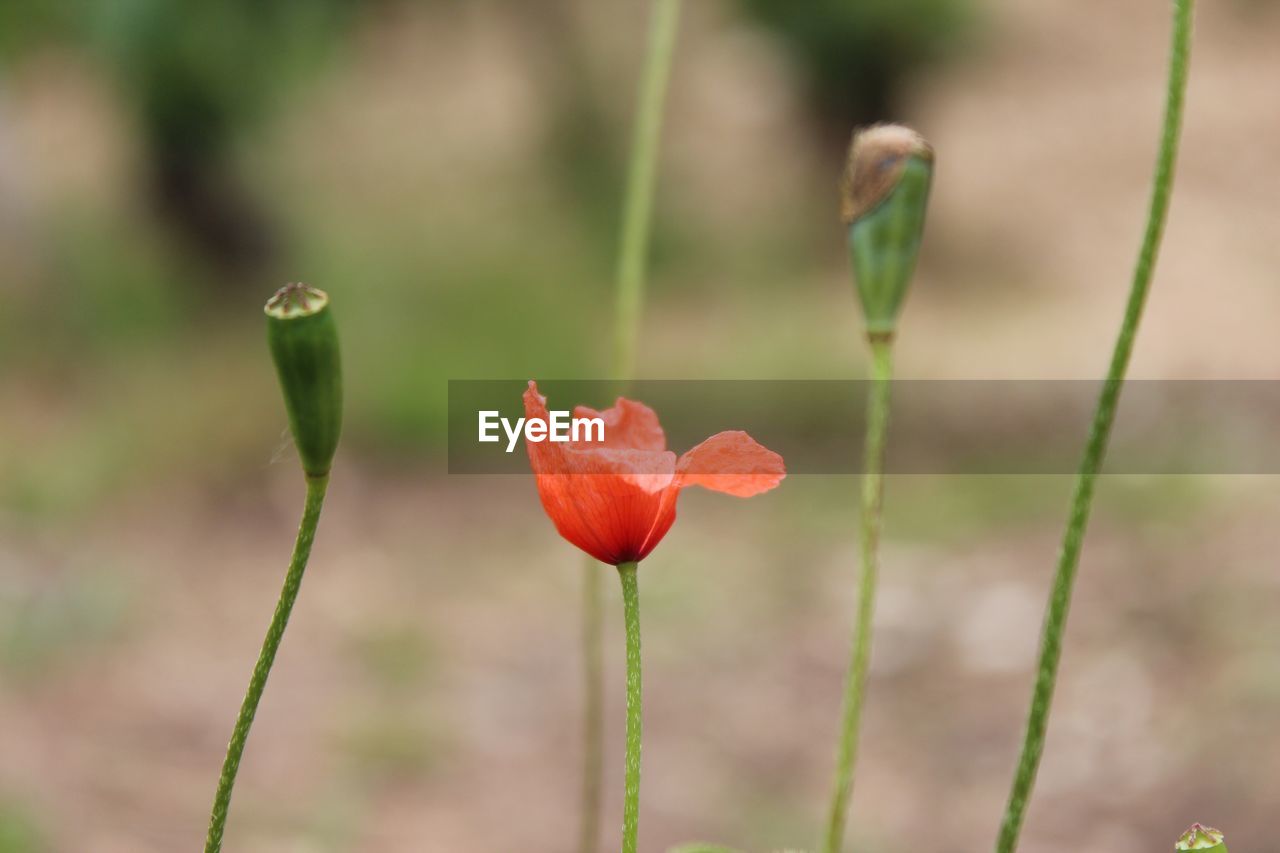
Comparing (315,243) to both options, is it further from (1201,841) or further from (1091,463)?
(1201,841)

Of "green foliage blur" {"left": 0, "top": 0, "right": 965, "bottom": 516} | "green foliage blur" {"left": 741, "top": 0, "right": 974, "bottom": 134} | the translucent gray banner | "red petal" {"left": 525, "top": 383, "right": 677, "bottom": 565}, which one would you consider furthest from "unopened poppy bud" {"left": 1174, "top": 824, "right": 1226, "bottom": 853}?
"green foliage blur" {"left": 741, "top": 0, "right": 974, "bottom": 134}

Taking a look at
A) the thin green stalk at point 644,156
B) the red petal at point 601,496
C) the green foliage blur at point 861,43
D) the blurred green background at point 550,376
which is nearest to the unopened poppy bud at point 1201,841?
the red petal at point 601,496

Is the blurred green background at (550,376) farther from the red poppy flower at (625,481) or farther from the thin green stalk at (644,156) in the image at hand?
the red poppy flower at (625,481)

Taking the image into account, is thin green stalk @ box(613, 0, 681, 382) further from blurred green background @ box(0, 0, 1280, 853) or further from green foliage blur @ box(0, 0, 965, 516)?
green foliage blur @ box(0, 0, 965, 516)

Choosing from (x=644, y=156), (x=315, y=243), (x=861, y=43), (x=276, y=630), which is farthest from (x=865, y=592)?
(x=861, y=43)

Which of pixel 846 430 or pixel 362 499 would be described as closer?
pixel 362 499

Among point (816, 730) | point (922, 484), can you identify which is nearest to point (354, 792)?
point (816, 730)

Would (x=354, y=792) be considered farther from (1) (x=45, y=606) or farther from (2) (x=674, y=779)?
(1) (x=45, y=606)

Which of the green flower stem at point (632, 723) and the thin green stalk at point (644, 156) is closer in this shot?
the green flower stem at point (632, 723)
